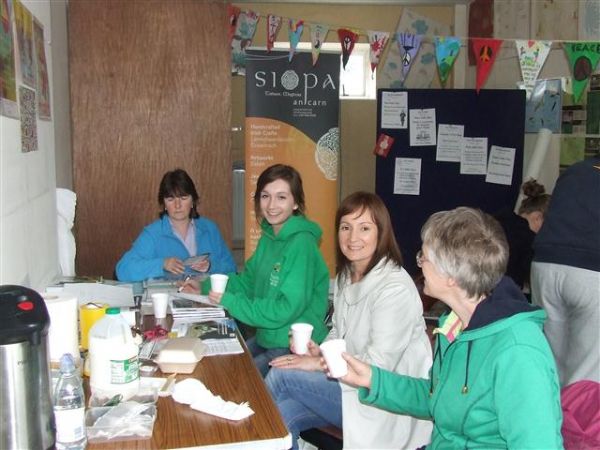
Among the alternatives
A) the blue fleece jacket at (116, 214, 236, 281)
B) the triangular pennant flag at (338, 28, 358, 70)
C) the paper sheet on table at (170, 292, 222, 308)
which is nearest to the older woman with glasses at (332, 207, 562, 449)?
the paper sheet on table at (170, 292, 222, 308)

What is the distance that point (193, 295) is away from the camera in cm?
245

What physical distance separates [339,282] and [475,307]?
0.92 m

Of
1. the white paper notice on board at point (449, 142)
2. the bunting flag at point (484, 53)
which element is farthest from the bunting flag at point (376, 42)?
the white paper notice on board at point (449, 142)

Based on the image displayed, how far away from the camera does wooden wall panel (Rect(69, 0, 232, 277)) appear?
3555 mm

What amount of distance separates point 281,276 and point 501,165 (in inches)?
124

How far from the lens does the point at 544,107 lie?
15.7ft

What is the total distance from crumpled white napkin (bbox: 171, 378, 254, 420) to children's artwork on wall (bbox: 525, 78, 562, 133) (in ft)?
12.6

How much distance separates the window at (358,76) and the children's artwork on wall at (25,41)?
4.18m

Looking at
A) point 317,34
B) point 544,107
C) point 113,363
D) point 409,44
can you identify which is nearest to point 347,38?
point 317,34

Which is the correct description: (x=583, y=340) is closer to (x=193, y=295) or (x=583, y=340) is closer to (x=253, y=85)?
(x=193, y=295)

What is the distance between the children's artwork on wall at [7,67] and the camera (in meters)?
1.82

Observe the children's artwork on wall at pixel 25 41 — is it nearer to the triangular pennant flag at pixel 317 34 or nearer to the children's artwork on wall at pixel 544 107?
the triangular pennant flag at pixel 317 34

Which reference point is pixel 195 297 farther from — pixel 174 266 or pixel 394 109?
pixel 394 109

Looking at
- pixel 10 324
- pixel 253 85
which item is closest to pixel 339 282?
pixel 10 324
